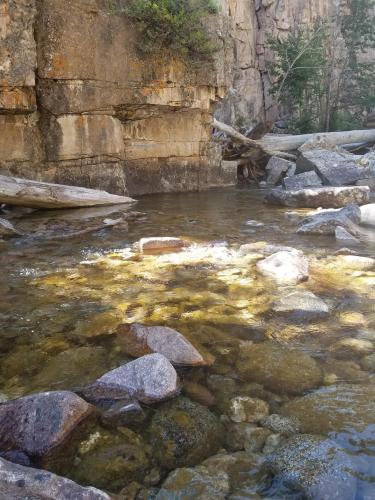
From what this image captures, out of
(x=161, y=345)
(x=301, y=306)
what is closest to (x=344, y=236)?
(x=301, y=306)

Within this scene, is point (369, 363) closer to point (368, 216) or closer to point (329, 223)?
point (329, 223)

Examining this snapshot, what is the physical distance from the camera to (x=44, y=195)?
6.42 metres

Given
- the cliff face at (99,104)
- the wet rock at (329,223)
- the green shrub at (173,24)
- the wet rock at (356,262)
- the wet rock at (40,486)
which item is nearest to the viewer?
the wet rock at (40,486)

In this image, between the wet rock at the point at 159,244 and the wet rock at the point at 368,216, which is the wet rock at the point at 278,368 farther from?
the wet rock at the point at 368,216

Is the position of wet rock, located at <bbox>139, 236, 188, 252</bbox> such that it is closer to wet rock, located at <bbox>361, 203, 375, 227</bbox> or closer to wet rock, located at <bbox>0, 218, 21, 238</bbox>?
wet rock, located at <bbox>0, 218, 21, 238</bbox>

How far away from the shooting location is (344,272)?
4031 mm

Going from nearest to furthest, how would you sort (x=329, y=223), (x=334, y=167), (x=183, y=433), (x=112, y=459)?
1. (x=112, y=459)
2. (x=183, y=433)
3. (x=329, y=223)
4. (x=334, y=167)

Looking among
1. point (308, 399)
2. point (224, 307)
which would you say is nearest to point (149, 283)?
point (224, 307)

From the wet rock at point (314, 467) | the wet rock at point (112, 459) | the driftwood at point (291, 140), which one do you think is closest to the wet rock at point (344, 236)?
the wet rock at point (314, 467)

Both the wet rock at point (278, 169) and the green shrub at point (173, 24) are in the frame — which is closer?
the green shrub at point (173, 24)

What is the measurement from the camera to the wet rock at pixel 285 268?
3.75 m

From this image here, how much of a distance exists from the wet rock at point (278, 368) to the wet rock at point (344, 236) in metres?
2.97

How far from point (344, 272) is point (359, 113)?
53.6 ft

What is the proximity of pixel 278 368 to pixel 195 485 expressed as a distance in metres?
0.94
